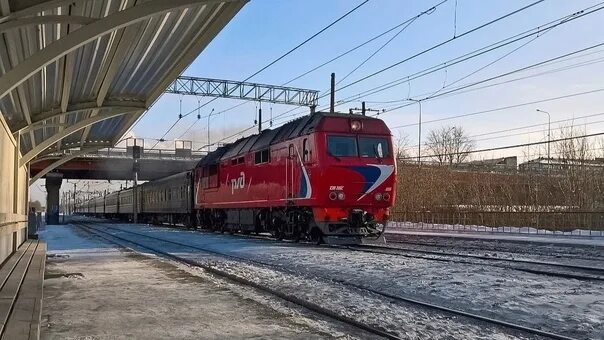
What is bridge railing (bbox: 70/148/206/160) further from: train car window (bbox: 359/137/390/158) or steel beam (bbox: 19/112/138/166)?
train car window (bbox: 359/137/390/158)

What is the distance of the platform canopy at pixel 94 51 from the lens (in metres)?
7.79

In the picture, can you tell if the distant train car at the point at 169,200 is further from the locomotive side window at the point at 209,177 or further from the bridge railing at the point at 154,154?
the bridge railing at the point at 154,154

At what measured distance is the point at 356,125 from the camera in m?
19.3

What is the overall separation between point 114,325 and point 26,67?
12.2 feet

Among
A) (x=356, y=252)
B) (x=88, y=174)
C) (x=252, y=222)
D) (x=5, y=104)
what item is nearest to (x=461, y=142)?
(x=88, y=174)

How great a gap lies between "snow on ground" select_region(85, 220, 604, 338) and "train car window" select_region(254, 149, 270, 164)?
770 cm

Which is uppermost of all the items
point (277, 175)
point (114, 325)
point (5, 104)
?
point (5, 104)

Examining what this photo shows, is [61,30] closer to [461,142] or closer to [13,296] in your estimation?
[13,296]

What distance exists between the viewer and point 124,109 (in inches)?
650

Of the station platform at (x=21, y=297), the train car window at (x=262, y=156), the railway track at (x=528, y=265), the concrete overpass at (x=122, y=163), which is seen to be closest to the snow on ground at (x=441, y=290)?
the railway track at (x=528, y=265)

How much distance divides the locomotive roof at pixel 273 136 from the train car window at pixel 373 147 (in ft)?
2.86

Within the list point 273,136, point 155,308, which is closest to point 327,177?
point 273,136

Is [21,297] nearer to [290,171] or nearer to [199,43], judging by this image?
[199,43]

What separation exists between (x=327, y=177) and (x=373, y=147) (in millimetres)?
2148
